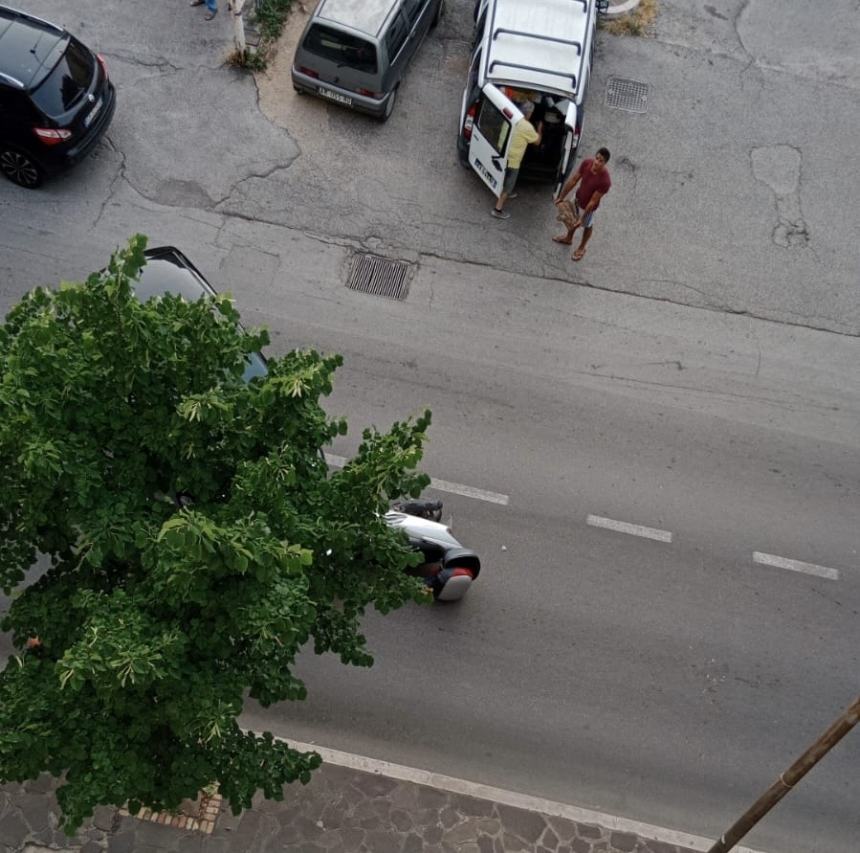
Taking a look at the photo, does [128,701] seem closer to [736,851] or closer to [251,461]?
[251,461]

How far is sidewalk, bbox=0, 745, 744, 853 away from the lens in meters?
9.09

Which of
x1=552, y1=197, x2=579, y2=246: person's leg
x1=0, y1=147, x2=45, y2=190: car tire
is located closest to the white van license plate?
x1=552, y1=197, x2=579, y2=246: person's leg

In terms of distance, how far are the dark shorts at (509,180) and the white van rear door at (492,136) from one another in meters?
0.07

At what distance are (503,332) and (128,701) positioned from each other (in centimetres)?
772

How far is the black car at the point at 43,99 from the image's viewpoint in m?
12.3

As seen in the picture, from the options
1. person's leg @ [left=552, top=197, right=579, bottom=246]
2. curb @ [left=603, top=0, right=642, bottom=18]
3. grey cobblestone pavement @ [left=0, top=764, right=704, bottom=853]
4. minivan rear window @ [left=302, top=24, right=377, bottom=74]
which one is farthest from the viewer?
curb @ [left=603, top=0, right=642, bottom=18]

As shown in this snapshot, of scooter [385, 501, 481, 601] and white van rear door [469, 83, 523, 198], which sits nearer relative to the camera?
scooter [385, 501, 481, 601]

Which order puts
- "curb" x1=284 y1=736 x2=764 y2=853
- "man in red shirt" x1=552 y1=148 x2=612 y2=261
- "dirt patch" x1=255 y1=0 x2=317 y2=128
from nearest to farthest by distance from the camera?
"curb" x1=284 y1=736 x2=764 y2=853 → "man in red shirt" x1=552 y1=148 x2=612 y2=261 → "dirt patch" x1=255 y1=0 x2=317 y2=128

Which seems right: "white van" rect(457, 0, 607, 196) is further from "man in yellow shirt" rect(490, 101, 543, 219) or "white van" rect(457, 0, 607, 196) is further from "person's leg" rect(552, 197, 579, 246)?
"person's leg" rect(552, 197, 579, 246)

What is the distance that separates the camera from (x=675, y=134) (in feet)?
48.5

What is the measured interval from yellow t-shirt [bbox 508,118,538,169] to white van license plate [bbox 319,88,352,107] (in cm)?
275

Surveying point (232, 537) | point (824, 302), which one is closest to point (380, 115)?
point (824, 302)

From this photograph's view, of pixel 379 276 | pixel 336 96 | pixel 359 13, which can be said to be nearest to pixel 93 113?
pixel 336 96

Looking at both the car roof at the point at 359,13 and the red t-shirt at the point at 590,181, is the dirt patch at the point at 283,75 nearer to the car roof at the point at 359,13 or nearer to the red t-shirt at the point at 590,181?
the car roof at the point at 359,13
